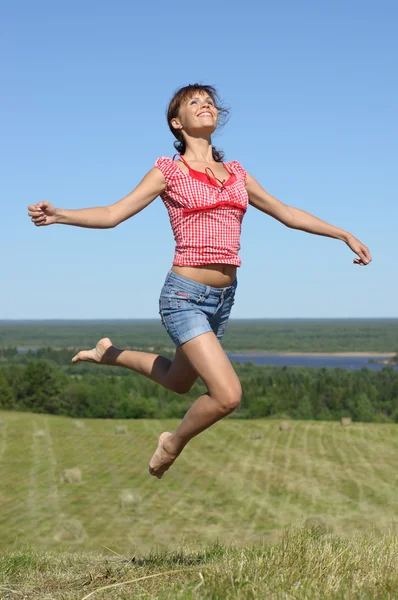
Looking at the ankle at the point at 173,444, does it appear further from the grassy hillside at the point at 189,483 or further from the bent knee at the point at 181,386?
the grassy hillside at the point at 189,483

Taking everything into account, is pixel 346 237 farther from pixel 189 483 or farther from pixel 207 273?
pixel 189 483

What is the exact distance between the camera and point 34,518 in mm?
31203

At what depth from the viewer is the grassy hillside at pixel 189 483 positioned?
2952cm

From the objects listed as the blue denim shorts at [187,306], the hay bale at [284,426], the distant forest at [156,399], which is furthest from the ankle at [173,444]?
the distant forest at [156,399]

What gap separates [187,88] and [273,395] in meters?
59.0

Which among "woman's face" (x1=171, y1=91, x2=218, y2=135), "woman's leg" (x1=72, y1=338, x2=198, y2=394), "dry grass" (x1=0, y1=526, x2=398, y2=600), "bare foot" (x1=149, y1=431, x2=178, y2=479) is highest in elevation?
"woman's face" (x1=171, y1=91, x2=218, y2=135)

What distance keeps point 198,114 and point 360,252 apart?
1.21 meters

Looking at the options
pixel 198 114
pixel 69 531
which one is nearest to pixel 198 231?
pixel 198 114

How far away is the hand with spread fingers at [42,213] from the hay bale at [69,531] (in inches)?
973

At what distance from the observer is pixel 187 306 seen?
4031 mm

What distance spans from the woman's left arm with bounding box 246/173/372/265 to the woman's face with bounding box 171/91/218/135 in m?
0.40

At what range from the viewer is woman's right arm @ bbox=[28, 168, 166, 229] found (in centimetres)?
365

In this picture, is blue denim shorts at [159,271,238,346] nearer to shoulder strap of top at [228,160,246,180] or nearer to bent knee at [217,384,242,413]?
bent knee at [217,384,242,413]

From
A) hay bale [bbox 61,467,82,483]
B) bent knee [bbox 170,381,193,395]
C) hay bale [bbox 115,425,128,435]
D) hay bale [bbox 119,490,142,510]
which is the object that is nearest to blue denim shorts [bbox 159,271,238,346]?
bent knee [bbox 170,381,193,395]
